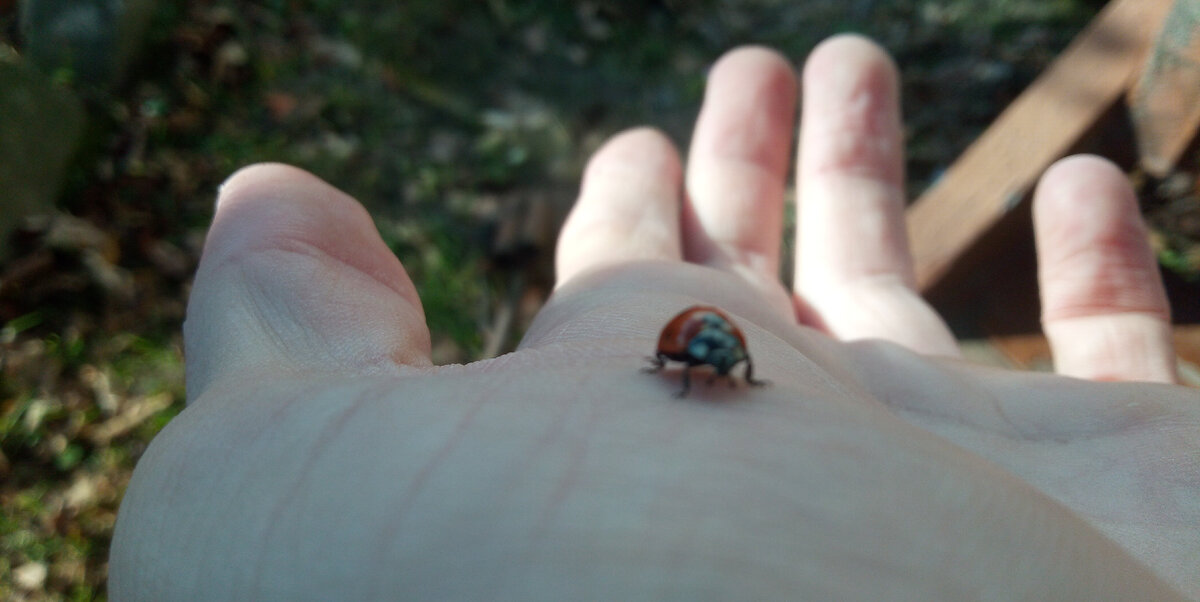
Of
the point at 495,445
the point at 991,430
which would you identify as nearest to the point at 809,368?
the point at 991,430

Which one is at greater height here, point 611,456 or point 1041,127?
point 1041,127

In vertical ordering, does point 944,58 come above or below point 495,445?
above

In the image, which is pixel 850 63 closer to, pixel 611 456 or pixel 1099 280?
pixel 1099 280

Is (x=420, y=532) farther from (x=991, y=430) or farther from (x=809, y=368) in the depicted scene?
(x=991, y=430)

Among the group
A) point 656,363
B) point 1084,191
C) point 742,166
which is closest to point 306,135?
point 742,166

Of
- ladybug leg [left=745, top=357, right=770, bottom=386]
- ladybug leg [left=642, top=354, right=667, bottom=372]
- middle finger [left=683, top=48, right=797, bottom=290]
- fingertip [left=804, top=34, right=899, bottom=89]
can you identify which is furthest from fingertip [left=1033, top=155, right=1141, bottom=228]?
ladybug leg [left=642, top=354, right=667, bottom=372]

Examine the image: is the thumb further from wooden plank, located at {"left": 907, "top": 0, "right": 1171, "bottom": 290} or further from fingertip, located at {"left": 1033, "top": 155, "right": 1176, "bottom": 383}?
wooden plank, located at {"left": 907, "top": 0, "right": 1171, "bottom": 290}

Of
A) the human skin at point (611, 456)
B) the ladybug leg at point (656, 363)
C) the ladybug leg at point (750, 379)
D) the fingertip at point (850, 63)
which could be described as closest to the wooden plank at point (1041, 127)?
the fingertip at point (850, 63)
